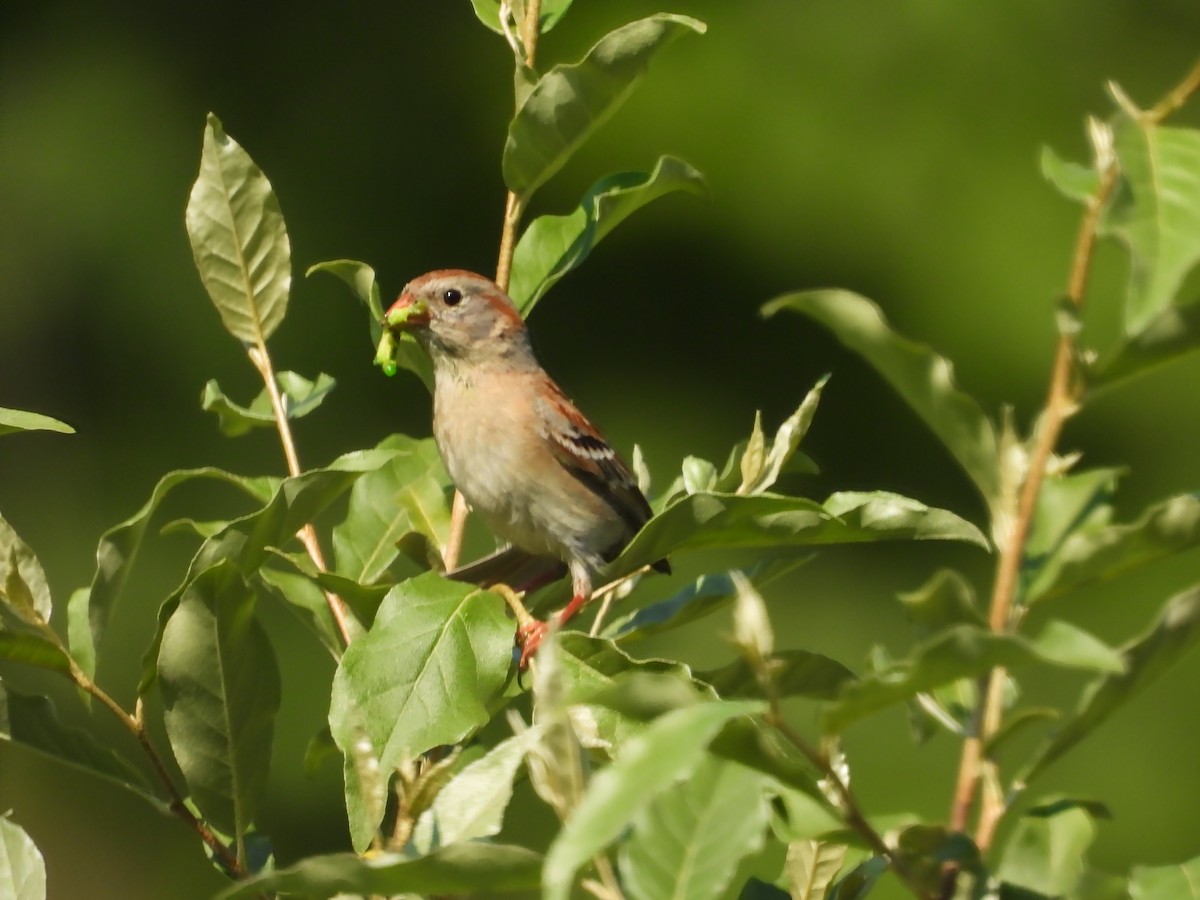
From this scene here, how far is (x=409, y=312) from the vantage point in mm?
3035

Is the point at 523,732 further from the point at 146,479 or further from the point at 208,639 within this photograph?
the point at 146,479

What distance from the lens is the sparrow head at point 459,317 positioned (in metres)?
3.21

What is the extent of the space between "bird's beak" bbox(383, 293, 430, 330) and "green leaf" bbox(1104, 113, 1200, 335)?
71.0 inches

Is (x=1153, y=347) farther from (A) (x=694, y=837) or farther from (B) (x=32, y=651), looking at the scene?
(B) (x=32, y=651)

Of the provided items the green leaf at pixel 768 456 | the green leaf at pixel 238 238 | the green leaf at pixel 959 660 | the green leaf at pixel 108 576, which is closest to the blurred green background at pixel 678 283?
the green leaf at pixel 238 238

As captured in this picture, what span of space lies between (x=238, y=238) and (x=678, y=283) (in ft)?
15.1

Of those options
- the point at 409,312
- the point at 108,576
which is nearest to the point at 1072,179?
the point at 108,576

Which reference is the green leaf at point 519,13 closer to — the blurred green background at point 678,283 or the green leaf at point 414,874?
the green leaf at point 414,874

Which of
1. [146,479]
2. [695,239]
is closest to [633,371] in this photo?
[695,239]

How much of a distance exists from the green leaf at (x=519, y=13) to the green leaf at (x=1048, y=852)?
128 cm

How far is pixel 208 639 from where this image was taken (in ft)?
5.69

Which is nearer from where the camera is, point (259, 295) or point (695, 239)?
point (259, 295)

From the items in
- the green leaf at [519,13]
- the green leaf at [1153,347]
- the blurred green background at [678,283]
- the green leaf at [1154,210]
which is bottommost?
the blurred green background at [678,283]

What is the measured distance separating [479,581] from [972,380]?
151 inches
